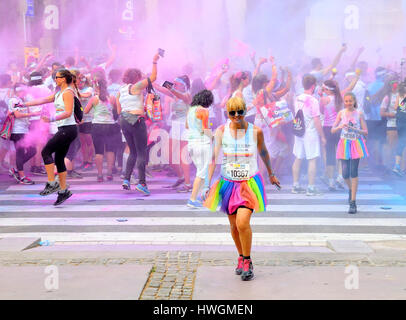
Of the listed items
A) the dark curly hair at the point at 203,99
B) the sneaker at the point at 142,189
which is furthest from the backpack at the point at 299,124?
the sneaker at the point at 142,189

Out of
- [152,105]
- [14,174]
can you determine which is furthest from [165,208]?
[14,174]

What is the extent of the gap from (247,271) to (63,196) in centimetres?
393

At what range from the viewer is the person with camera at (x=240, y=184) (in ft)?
17.5

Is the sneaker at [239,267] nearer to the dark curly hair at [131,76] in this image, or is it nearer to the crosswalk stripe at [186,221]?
the crosswalk stripe at [186,221]

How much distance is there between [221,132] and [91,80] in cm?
592

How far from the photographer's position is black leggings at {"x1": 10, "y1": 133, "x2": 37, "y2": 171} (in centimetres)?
1023

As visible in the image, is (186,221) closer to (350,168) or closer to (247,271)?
(350,168)

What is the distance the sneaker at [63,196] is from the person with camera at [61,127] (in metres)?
0.03

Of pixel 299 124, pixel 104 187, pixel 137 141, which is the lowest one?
pixel 104 187

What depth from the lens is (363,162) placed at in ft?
38.9

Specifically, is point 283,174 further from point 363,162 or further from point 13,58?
point 13,58

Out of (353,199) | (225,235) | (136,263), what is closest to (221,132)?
(136,263)

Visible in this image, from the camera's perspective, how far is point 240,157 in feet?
17.9

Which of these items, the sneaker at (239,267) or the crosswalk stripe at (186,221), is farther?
the crosswalk stripe at (186,221)
